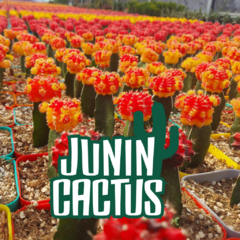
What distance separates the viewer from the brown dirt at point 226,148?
2.09m

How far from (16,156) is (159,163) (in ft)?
4.27

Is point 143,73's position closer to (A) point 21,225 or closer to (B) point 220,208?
(B) point 220,208

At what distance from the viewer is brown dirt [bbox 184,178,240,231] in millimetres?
1406

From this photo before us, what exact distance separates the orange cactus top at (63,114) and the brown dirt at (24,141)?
0.59m

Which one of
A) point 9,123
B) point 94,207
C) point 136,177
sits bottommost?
point 9,123

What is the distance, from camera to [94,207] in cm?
88

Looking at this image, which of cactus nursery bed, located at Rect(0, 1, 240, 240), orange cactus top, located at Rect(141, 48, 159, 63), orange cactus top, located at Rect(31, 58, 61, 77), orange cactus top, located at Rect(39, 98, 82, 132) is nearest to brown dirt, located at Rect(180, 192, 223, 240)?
cactus nursery bed, located at Rect(0, 1, 240, 240)

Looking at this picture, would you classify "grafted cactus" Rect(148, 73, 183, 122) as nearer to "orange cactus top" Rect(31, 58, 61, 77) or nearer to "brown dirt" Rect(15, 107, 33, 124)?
"orange cactus top" Rect(31, 58, 61, 77)

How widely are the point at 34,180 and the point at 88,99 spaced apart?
954 millimetres

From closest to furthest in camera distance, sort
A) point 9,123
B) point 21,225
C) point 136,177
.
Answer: point 136,177
point 21,225
point 9,123

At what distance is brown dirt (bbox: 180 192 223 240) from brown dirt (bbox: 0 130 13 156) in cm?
123

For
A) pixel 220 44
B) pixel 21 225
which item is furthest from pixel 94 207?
pixel 220 44

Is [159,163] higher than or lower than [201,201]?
higher

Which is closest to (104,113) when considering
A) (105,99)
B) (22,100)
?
(105,99)
